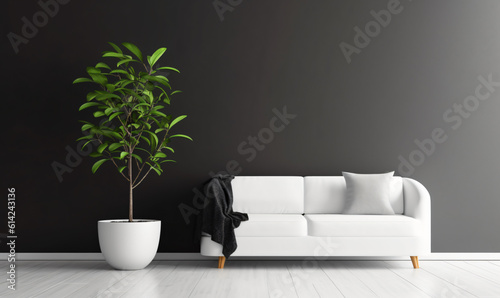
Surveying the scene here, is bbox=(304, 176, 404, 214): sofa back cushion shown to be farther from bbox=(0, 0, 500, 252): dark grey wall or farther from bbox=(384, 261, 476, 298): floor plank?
bbox=(384, 261, 476, 298): floor plank

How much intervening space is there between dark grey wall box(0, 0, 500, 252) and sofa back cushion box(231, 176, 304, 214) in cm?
24

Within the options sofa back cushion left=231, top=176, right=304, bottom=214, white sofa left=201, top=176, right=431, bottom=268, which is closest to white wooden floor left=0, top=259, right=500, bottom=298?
white sofa left=201, top=176, right=431, bottom=268

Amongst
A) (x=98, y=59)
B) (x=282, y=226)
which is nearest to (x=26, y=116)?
(x=98, y=59)

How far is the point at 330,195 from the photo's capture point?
15.5 feet

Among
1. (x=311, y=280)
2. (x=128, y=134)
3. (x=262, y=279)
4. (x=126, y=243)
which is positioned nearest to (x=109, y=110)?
(x=128, y=134)

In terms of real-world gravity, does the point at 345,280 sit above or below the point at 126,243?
below

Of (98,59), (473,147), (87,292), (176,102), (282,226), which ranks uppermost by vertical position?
(98,59)

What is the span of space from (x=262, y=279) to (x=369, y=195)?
50.8 inches

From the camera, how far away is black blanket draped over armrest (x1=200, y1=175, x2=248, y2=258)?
4168mm

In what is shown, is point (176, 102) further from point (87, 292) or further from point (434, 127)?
point (434, 127)

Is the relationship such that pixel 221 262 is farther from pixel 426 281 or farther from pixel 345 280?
pixel 426 281

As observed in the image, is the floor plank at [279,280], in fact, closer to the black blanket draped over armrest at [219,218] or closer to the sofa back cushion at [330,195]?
the black blanket draped over armrest at [219,218]

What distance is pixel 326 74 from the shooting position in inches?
197

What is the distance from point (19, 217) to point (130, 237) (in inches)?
57.0
